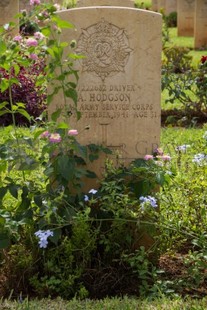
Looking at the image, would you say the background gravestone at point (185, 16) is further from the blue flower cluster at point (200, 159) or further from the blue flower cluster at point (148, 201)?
the blue flower cluster at point (148, 201)

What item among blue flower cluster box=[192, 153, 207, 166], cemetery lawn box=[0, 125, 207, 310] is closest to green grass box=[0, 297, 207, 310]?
cemetery lawn box=[0, 125, 207, 310]

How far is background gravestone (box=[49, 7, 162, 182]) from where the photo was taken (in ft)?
17.2

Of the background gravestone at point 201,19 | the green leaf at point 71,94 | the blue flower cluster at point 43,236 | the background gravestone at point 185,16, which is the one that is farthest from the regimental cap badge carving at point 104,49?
the background gravestone at point 185,16

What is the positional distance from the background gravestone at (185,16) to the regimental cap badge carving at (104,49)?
18.9m

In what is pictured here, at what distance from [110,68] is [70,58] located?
238 millimetres

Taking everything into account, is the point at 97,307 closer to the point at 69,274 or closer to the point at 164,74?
the point at 69,274

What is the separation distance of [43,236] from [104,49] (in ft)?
4.10

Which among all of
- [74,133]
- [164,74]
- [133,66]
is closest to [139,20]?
[133,66]

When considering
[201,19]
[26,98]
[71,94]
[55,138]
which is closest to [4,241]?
[55,138]

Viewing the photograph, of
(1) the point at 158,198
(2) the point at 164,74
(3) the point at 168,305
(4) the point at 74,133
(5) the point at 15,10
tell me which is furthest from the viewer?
(5) the point at 15,10

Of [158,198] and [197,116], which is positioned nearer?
[158,198]

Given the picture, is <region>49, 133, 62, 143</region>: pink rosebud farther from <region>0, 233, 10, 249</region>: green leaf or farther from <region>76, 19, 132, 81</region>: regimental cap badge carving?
<region>76, 19, 132, 81</region>: regimental cap badge carving

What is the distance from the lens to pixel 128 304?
175 inches

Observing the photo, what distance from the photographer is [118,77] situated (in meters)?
5.31
